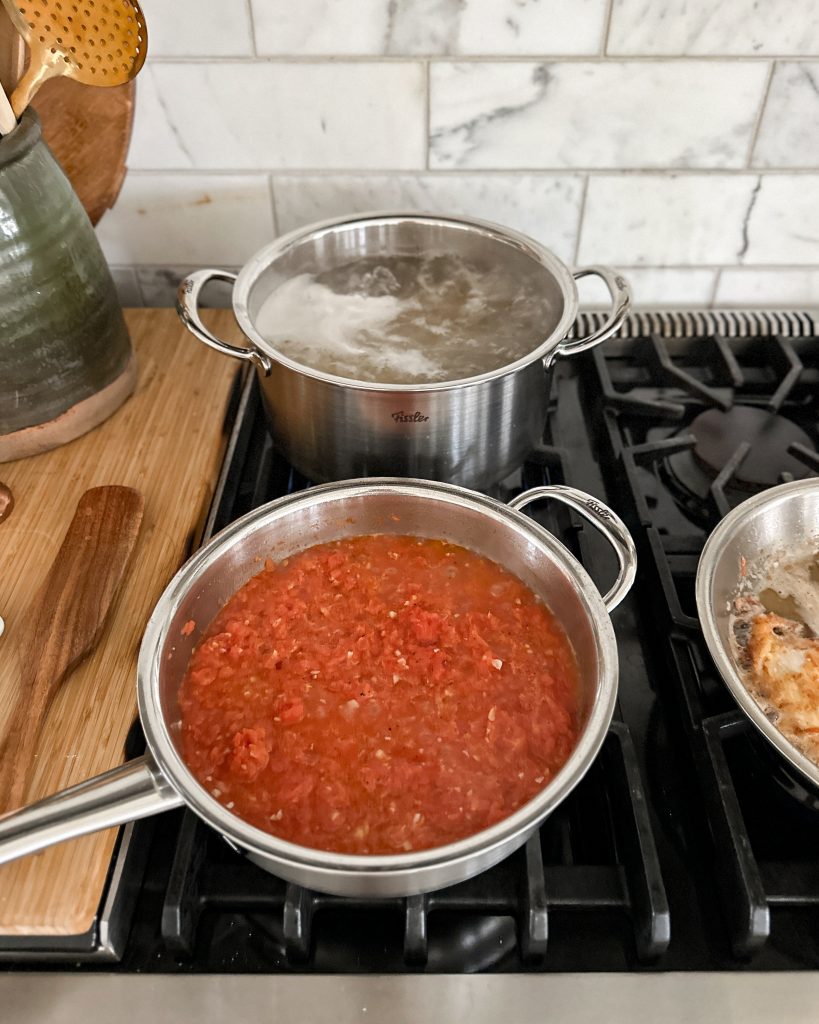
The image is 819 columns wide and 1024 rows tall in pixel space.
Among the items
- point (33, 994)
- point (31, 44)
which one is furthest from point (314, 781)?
point (31, 44)

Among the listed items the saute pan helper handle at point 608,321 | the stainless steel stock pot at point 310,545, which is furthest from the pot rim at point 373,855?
the saute pan helper handle at point 608,321

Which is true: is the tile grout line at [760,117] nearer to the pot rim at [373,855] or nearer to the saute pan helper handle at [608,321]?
the saute pan helper handle at [608,321]

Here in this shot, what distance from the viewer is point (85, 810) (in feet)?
1.92

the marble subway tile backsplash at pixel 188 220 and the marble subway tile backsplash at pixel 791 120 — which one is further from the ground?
the marble subway tile backsplash at pixel 791 120

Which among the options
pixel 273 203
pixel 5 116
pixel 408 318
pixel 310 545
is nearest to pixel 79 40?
pixel 5 116

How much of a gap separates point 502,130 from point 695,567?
0.63m

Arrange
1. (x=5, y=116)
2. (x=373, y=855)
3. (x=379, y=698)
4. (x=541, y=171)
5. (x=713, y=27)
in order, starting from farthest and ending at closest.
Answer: (x=541, y=171) < (x=713, y=27) < (x=5, y=116) < (x=379, y=698) < (x=373, y=855)

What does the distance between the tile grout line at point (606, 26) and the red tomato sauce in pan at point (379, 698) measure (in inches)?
26.0

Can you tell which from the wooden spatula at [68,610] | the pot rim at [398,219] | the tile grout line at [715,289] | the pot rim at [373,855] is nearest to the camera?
the pot rim at [373,855]

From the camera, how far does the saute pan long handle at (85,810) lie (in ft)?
1.91

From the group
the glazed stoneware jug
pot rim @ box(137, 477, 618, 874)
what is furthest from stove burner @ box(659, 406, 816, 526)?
the glazed stoneware jug

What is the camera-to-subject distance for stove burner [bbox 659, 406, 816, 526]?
0.98m

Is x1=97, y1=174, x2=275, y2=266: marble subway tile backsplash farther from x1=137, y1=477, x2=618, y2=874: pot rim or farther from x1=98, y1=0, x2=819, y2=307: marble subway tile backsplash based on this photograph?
x1=137, y1=477, x2=618, y2=874: pot rim

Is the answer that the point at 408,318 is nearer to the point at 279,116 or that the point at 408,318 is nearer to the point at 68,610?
the point at 279,116
